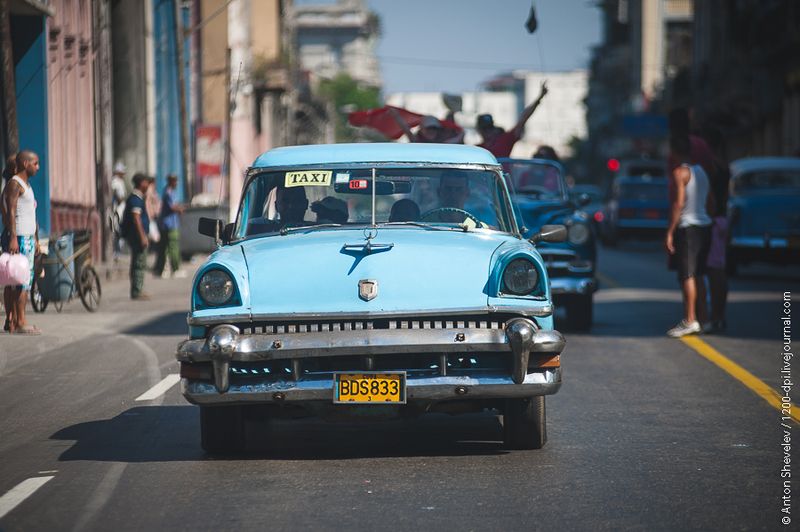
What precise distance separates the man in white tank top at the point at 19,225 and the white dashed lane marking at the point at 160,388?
3830 mm

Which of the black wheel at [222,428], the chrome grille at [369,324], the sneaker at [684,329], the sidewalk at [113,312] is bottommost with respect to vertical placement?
the sidewalk at [113,312]

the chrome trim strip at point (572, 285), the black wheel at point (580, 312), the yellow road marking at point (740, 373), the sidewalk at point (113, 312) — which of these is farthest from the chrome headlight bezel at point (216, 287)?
the black wheel at point (580, 312)

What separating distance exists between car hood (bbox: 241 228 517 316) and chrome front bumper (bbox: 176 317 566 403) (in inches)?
6.6

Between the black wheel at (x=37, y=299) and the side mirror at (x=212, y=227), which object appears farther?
the black wheel at (x=37, y=299)

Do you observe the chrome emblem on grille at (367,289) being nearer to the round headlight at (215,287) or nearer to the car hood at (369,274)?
the car hood at (369,274)

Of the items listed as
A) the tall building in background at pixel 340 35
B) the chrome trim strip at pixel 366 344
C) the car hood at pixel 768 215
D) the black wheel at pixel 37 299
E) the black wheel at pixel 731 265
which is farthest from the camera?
the tall building in background at pixel 340 35

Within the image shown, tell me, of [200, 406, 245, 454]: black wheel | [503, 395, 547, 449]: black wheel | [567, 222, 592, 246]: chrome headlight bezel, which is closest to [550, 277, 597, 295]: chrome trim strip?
[567, 222, 592, 246]: chrome headlight bezel

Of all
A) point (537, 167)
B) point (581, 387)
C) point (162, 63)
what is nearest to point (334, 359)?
point (581, 387)

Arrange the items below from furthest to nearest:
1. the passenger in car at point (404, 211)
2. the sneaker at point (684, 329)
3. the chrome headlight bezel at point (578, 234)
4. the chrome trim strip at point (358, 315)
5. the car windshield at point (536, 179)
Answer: the car windshield at point (536, 179)
the chrome headlight bezel at point (578, 234)
the sneaker at point (684, 329)
the passenger in car at point (404, 211)
the chrome trim strip at point (358, 315)

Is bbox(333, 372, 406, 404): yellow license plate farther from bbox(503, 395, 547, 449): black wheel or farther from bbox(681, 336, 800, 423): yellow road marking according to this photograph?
bbox(681, 336, 800, 423): yellow road marking

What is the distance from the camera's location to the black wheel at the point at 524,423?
8086mm

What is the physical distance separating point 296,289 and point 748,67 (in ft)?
176

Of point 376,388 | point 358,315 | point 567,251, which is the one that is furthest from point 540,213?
point 376,388

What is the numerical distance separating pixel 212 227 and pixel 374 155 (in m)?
1.11
